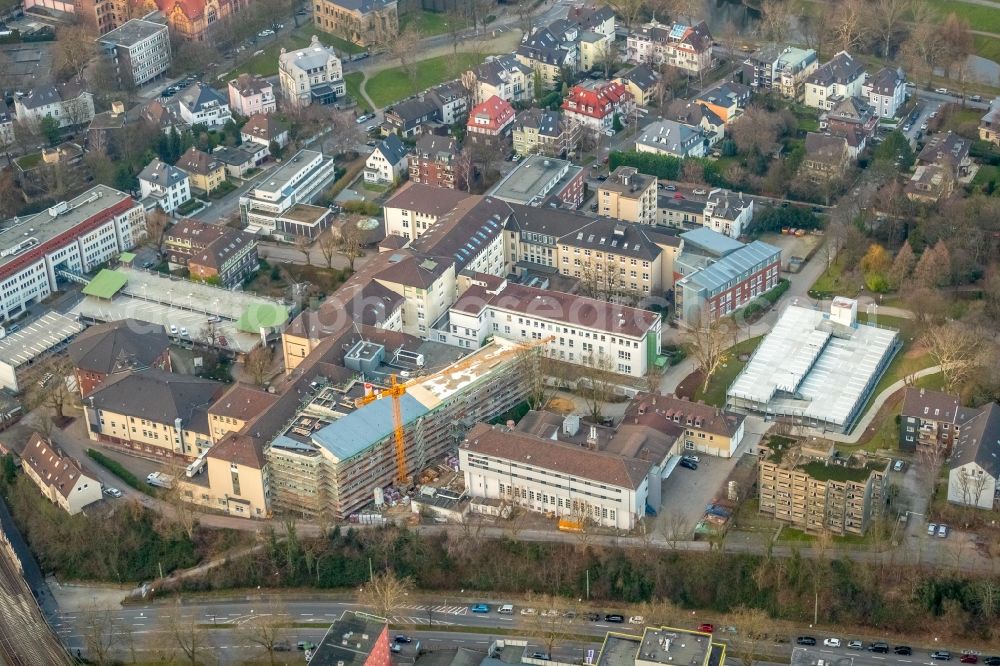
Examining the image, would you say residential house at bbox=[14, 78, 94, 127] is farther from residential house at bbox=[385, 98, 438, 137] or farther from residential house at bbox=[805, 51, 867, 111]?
residential house at bbox=[805, 51, 867, 111]

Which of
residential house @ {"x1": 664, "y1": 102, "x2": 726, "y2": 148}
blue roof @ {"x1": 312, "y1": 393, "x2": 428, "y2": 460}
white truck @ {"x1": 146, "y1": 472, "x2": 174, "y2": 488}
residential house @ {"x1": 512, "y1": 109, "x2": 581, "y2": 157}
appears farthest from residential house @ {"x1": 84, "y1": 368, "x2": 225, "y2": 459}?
residential house @ {"x1": 664, "y1": 102, "x2": 726, "y2": 148}

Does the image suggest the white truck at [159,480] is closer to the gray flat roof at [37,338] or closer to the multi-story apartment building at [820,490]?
the gray flat roof at [37,338]

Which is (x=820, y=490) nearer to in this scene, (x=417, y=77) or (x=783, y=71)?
(x=783, y=71)

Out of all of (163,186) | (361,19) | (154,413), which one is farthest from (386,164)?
(154,413)

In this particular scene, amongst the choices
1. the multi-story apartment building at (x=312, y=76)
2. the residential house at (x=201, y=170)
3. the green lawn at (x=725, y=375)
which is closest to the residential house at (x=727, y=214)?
the green lawn at (x=725, y=375)

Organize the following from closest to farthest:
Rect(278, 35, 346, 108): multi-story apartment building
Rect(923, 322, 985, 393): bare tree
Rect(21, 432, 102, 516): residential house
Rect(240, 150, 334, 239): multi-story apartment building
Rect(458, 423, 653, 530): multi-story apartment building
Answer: Rect(458, 423, 653, 530): multi-story apartment building
Rect(21, 432, 102, 516): residential house
Rect(923, 322, 985, 393): bare tree
Rect(240, 150, 334, 239): multi-story apartment building
Rect(278, 35, 346, 108): multi-story apartment building

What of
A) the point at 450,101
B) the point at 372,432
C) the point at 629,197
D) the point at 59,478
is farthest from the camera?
the point at 450,101
